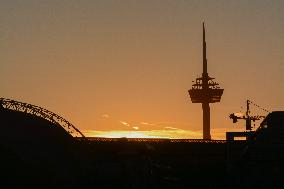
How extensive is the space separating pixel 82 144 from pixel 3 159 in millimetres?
5737

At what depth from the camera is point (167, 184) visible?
23203mm

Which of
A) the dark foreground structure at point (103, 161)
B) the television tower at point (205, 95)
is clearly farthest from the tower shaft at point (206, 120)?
the dark foreground structure at point (103, 161)

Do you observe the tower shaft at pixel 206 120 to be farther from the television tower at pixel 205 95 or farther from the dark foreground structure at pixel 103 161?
the dark foreground structure at pixel 103 161

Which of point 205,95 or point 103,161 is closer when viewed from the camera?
point 103,161

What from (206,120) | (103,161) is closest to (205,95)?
(206,120)

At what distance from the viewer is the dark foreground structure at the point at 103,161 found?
21.6 m

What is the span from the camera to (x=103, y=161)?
31547 mm

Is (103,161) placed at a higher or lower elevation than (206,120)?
lower

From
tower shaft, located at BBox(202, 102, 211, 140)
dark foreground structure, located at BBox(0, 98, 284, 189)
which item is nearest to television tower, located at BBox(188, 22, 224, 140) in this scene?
tower shaft, located at BBox(202, 102, 211, 140)

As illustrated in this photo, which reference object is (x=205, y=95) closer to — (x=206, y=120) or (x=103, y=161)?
(x=206, y=120)

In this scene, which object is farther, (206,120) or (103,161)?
(206,120)

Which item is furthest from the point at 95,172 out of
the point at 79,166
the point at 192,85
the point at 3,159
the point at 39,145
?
the point at 192,85

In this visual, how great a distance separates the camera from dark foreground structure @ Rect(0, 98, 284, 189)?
2162cm

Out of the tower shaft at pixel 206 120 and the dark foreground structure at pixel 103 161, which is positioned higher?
the tower shaft at pixel 206 120
